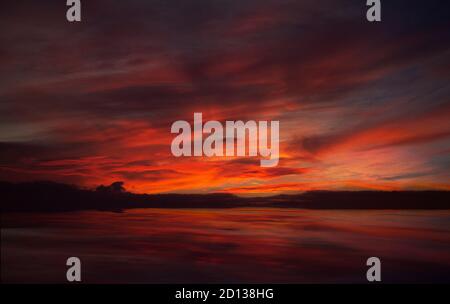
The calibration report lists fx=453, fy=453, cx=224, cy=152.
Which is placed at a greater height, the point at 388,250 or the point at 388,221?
the point at 388,221

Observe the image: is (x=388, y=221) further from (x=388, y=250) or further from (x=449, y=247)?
(x=388, y=250)

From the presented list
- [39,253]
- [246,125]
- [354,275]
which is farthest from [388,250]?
[39,253]

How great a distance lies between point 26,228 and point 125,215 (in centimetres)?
312

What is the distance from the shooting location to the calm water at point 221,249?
27.3 ft

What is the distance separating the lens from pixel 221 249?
9836 millimetres

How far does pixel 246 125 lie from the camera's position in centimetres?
983

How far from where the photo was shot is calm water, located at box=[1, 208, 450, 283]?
832cm

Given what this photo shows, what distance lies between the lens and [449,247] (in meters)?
10.1

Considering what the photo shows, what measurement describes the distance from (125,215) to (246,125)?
6.66 meters
